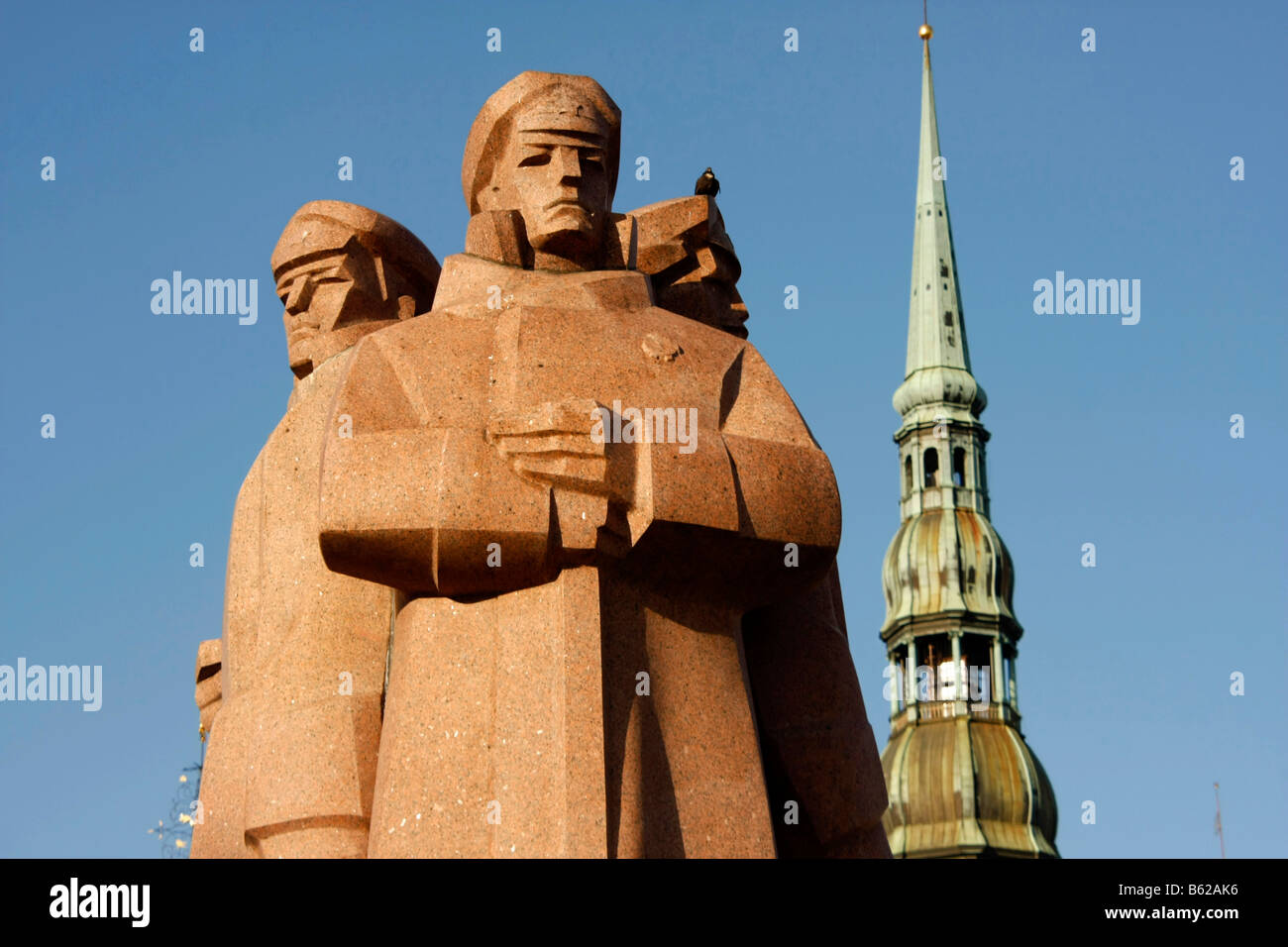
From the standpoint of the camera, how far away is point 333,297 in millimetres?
12031

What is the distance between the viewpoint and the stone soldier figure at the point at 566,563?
9.48 metres

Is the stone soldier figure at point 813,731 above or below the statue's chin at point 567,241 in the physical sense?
below

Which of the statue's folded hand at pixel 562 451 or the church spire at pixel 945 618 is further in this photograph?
the church spire at pixel 945 618

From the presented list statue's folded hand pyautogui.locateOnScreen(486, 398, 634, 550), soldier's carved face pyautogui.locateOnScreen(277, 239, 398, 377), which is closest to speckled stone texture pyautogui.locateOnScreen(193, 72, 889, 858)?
statue's folded hand pyautogui.locateOnScreen(486, 398, 634, 550)

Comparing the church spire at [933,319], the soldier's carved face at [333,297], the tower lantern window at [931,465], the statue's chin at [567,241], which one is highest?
the church spire at [933,319]

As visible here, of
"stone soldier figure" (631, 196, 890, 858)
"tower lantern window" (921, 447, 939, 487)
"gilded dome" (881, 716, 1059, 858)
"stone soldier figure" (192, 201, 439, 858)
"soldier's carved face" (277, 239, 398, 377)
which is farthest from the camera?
"tower lantern window" (921, 447, 939, 487)

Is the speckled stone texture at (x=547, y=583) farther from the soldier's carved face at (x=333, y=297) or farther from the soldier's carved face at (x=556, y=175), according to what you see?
the soldier's carved face at (x=333, y=297)

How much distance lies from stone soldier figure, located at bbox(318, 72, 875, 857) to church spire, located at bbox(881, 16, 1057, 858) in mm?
78852

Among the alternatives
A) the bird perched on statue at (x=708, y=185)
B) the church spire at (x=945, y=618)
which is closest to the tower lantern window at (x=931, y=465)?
the church spire at (x=945, y=618)

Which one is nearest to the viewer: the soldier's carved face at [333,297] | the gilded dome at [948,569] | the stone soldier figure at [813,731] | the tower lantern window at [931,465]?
the stone soldier figure at [813,731]

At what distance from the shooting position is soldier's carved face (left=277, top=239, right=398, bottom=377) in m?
12.0

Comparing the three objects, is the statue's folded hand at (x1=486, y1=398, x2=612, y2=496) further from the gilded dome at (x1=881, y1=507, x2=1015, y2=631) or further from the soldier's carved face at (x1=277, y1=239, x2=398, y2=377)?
the gilded dome at (x1=881, y1=507, x2=1015, y2=631)

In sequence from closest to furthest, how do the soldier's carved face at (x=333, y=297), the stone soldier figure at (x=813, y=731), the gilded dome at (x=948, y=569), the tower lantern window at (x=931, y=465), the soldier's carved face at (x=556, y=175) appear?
the soldier's carved face at (x=556, y=175), the stone soldier figure at (x=813, y=731), the soldier's carved face at (x=333, y=297), the gilded dome at (x=948, y=569), the tower lantern window at (x=931, y=465)

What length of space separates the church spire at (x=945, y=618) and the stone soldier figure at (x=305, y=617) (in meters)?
77.4
